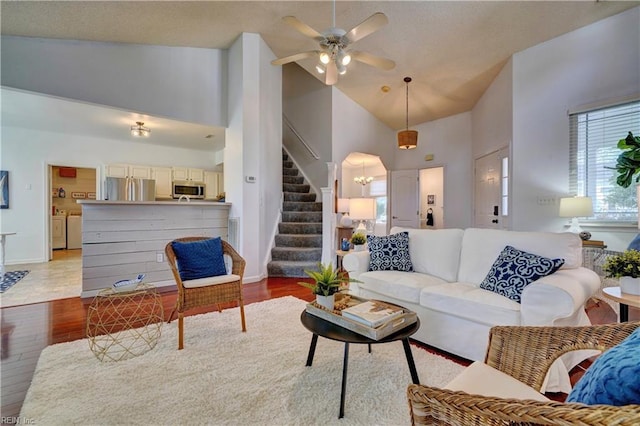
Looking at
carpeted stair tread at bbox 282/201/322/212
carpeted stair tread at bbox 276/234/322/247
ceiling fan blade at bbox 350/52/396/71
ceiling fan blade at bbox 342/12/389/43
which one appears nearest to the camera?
ceiling fan blade at bbox 342/12/389/43

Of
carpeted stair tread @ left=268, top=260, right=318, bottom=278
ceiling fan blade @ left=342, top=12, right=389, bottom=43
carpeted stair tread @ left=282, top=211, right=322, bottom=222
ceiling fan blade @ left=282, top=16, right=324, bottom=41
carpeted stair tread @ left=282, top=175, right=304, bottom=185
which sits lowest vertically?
carpeted stair tread @ left=268, top=260, right=318, bottom=278

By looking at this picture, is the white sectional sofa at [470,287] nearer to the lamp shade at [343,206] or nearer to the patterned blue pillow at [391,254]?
the patterned blue pillow at [391,254]

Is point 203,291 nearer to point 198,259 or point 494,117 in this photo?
point 198,259

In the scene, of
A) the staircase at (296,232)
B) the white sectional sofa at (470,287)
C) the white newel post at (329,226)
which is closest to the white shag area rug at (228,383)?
the white sectional sofa at (470,287)

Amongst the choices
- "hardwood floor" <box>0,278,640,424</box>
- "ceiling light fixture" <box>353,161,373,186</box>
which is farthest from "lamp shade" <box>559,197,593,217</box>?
"ceiling light fixture" <box>353,161,373,186</box>

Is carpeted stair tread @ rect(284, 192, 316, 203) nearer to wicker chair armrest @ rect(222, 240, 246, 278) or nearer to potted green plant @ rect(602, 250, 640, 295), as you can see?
wicker chair armrest @ rect(222, 240, 246, 278)

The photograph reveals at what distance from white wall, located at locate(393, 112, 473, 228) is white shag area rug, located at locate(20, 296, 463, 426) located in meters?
4.79

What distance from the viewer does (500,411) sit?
2.21 feet

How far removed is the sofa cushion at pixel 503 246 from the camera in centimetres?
218

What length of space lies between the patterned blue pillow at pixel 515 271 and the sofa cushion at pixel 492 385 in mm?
1069

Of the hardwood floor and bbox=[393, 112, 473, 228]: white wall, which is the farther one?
bbox=[393, 112, 473, 228]: white wall

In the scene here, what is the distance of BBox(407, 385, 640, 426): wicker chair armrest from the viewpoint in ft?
1.77

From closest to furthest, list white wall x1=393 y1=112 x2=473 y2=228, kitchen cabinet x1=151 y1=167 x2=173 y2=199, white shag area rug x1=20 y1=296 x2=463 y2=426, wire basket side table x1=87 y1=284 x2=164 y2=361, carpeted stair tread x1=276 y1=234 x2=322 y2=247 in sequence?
1. white shag area rug x1=20 y1=296 x2=463 y2=426
2. wire basket side table x1=87 y1=284 x2=164 y2=361
3. carpeted stair tread x1=276 y1=234 x2=322 y2=247
4. white wall x1=393 y1=112 x2=473 y2=228
5. kitchen cabinet x1=151 y1=167 x2=173 y2=199

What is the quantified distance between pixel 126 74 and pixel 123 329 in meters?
3.50
